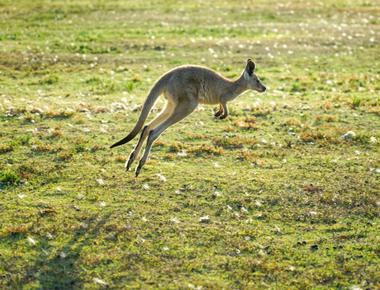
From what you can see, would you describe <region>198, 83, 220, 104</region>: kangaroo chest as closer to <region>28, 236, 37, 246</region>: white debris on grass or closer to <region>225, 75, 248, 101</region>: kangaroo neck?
<region>225, 75, 248, 101</region>: kangaroo neck

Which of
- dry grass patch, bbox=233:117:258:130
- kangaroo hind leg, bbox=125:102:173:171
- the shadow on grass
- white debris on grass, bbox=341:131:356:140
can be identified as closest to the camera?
the shadow on grass

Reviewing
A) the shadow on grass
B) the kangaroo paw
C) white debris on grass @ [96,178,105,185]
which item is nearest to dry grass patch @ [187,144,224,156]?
the kangaroo paw

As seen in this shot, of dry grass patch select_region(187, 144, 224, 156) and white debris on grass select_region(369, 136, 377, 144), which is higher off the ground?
dry grass patch select_region(187, 144, 224, 156)

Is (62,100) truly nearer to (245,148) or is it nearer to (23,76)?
(23,76)

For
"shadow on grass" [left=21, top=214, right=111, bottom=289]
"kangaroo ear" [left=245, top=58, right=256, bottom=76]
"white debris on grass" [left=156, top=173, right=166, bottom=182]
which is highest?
"kangaroo ear" [left=245, top=58, right=256, bottom=76]

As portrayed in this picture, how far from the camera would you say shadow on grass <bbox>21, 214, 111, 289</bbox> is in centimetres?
827

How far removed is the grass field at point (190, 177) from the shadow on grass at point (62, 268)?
0.08ft

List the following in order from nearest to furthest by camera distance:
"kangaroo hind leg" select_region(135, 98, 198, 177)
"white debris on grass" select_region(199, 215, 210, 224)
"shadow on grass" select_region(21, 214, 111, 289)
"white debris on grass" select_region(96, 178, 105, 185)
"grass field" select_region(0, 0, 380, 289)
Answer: "shadow on grass" select_region(21, 214, 111, 289) → "grass field" select_region(0, 0, 380, 289) → "white debris on grass" select_region(199, 215, 210, 224) → "white debris on grass" select_region(96, 178, 105, 185) → "kangaroo hind leg" select_region(135, 98, 198, 177)

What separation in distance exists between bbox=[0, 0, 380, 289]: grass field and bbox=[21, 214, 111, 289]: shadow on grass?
0.02 m

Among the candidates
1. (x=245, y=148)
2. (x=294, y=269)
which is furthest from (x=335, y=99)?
(x=294, y=269)

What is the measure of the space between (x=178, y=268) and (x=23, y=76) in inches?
509

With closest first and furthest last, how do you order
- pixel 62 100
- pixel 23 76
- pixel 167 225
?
pixel 167 225, pixel 62 100, pixel 23 76

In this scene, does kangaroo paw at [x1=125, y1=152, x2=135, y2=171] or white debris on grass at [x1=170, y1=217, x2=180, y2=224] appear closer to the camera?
white debris on grass at [x1=170, y1=217, x2=180, y2=224]

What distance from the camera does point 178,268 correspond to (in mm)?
8750
